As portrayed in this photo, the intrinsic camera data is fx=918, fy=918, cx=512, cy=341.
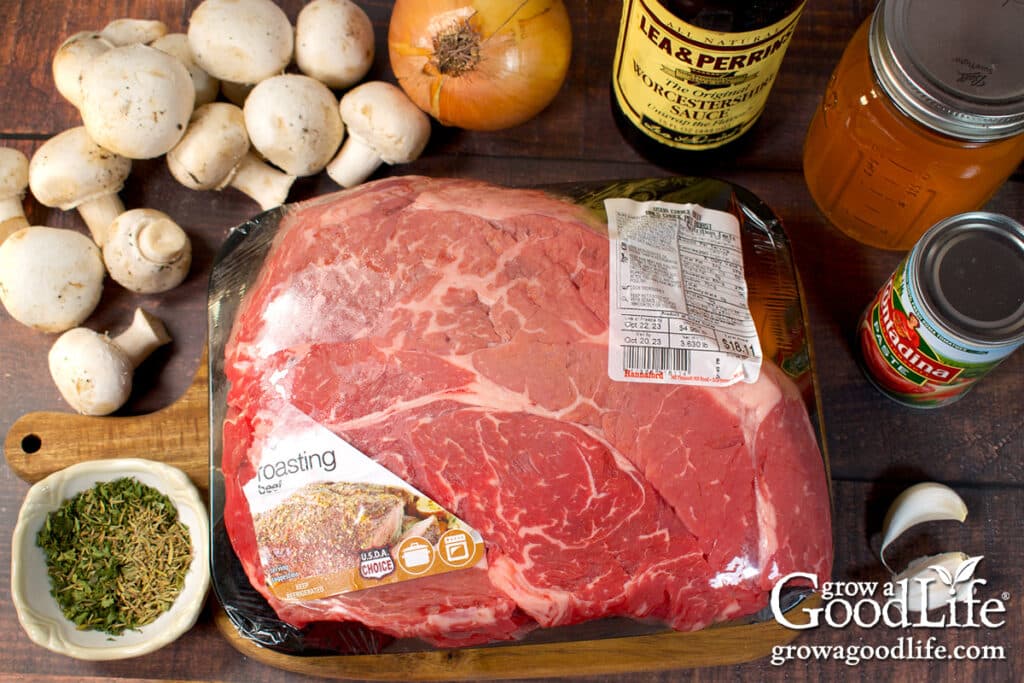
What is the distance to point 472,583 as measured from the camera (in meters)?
1.12

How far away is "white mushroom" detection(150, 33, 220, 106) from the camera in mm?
1475

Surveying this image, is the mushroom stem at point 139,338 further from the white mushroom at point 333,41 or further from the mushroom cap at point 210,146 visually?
the white mushroom at point 333,41

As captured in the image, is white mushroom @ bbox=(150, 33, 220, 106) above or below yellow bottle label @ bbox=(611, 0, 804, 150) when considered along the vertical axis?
below

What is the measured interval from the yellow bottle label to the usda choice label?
326mm

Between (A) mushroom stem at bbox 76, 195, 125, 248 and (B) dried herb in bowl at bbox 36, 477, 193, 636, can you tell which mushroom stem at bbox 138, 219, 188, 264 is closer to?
(A) mushroom stem at bbox 76, 195, 125, 248

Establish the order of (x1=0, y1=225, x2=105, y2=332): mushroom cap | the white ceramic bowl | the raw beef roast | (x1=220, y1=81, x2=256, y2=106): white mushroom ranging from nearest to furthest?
the raw beef roast < the white ceramic bowl < (x1=0, y1=225, x2=105, y2=332): mushroom cap < (x1=220, y1=81, x2=256, y2=106): white mushroom

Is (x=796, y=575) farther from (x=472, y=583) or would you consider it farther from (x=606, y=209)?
(x=606, y=209)

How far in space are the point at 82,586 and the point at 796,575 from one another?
978 mm

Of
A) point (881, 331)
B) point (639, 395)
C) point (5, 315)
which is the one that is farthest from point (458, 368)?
point (5, 315)

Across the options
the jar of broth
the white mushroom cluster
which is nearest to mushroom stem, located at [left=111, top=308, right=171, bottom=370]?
the white mushroom cluster

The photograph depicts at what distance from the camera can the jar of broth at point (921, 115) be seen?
1133 mm

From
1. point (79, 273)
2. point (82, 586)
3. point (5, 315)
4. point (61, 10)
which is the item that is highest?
point (61, 10)

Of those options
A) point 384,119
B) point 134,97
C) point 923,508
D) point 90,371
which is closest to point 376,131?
point 384,119

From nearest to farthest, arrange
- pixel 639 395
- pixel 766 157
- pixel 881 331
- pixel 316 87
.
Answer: pixel 639 395, pixel 881 331, pixel 316 87, pixel 766 157
